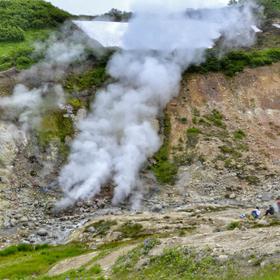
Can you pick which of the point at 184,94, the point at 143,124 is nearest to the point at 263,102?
the point at 184,94

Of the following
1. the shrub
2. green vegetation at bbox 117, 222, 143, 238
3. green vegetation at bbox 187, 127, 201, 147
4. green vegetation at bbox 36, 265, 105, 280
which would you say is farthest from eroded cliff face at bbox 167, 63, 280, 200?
the shrub

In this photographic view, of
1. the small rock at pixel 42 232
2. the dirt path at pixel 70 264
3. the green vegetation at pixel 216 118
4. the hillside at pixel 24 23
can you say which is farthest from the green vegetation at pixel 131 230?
the hillside at pixel 24 23

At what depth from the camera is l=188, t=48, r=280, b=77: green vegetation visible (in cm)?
5509

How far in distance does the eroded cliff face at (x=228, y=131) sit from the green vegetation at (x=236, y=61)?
67 cm

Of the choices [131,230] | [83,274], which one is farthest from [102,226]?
[83,274]

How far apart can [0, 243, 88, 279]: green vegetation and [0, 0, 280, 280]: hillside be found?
0.08 meters

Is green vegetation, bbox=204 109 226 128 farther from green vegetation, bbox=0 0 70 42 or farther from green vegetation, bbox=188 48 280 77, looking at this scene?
green vegetation, bbox=0 0 70 42

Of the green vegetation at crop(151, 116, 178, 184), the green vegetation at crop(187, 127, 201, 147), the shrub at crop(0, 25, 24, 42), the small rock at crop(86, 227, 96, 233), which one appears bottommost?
the small rock at crop(86, 227, 96, 233)

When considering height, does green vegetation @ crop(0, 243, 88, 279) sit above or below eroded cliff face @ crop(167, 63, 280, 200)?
below

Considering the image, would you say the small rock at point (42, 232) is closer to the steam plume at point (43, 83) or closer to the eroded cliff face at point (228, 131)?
the eroded cliff face at point (228, 131)

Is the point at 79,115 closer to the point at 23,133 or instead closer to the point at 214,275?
the point at 23,133

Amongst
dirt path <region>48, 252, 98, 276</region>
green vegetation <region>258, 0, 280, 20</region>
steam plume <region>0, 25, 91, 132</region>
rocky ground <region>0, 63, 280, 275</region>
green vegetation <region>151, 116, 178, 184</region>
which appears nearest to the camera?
dirt path <region>48, 252, 98, 276</region>

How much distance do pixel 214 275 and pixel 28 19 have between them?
56.9 meters

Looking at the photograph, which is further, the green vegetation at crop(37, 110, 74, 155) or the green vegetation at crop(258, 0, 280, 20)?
the green vegetation at crop(258, 0, 280, 20)
